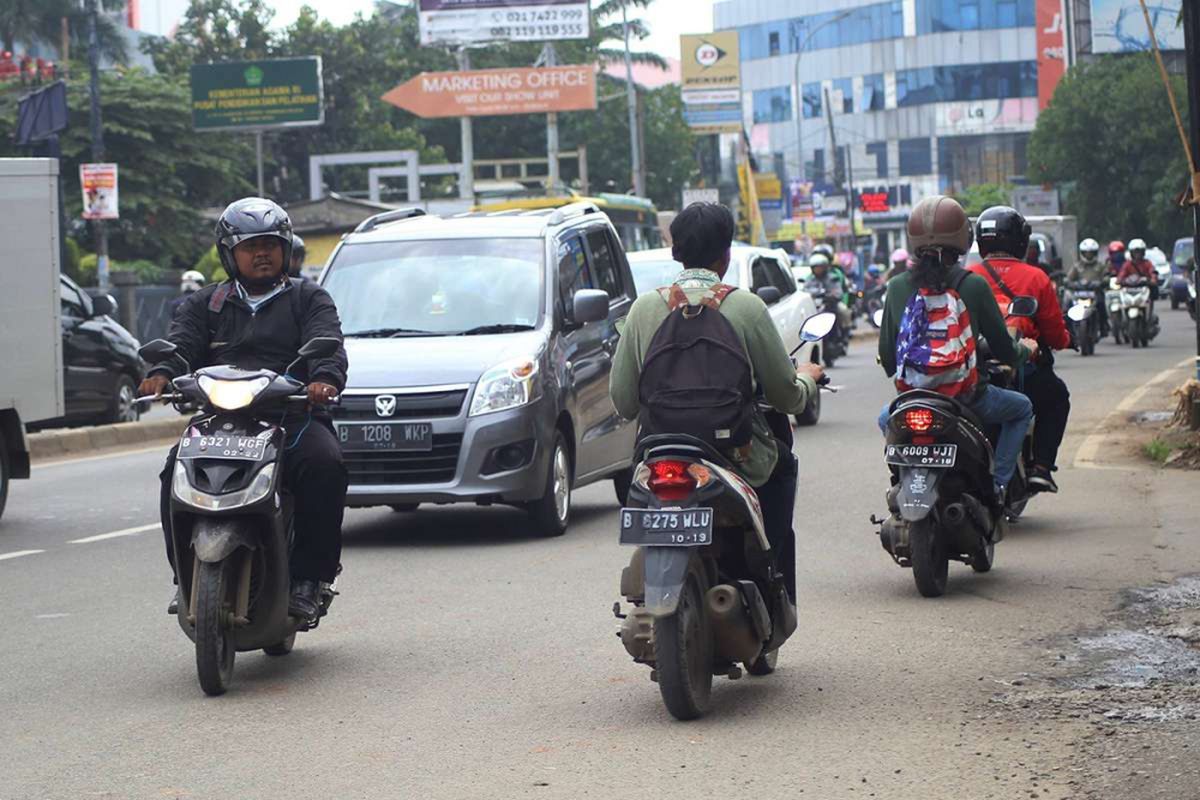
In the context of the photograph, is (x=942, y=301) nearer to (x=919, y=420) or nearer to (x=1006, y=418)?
(x=919, y=420)

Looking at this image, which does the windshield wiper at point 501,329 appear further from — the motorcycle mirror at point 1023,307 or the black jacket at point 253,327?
the black jacket at point 253,327

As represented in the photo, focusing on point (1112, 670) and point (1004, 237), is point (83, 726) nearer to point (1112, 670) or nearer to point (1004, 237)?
point (1112, 670)

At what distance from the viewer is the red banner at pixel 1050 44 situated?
8431cm

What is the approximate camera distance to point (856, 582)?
369 inches

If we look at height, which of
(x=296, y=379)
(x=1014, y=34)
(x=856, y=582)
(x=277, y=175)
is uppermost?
(x=1014, y=34)

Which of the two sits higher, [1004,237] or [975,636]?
[1004,237]

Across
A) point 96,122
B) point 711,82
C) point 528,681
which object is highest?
point 711,82

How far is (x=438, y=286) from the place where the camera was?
39.9ft

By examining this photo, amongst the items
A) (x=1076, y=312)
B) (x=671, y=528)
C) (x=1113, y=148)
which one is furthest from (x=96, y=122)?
(x=1113, y=148)

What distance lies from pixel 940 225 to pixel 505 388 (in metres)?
3.29

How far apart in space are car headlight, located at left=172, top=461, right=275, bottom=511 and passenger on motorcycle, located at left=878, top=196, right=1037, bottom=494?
313 cm

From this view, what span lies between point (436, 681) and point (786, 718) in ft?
4.73

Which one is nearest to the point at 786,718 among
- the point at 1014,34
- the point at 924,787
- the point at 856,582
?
the point at 924,787

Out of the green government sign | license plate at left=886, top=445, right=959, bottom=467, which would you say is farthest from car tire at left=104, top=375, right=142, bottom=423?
the green government sign
